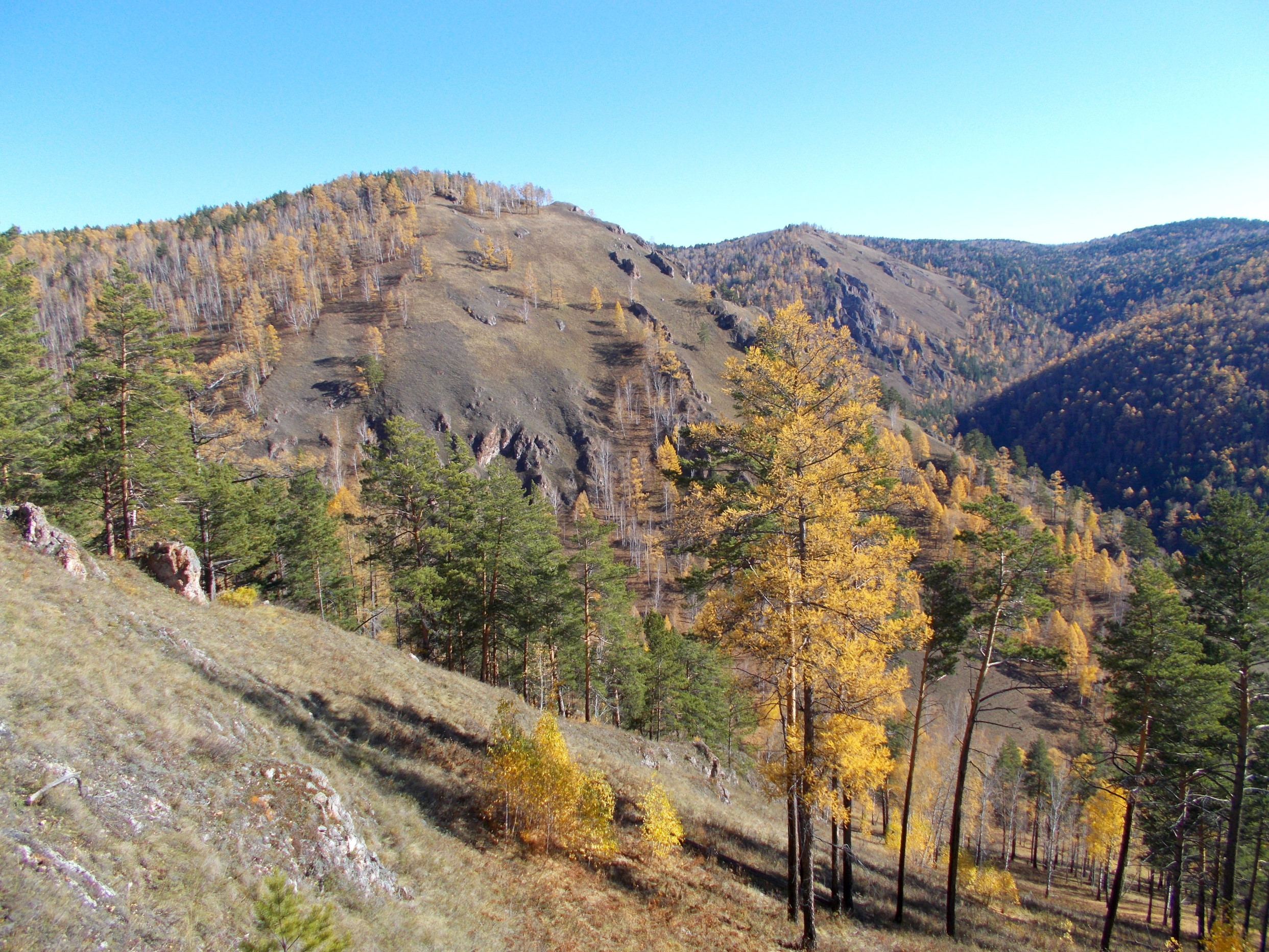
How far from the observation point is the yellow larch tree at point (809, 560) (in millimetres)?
10477

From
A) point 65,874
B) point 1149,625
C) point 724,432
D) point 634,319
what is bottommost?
point 1149,625

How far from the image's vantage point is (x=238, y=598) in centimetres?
2112

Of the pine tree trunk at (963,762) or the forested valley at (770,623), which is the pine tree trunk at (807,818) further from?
the pine tree trunk at (963,762)

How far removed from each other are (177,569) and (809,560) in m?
21.0

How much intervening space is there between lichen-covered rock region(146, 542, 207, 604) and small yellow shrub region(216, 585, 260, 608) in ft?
3.87

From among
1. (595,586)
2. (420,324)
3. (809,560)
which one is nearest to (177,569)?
(595,586)

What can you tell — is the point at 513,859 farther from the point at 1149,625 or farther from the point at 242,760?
the point at 1149,625

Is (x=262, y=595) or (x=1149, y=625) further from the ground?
(x=1149, y=625)

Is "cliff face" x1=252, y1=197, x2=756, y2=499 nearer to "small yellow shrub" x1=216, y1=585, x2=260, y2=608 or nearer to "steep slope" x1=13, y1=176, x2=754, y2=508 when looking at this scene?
"steep slope" x1=13, y1=176, x2=754, y2=508

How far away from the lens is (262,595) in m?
33.2

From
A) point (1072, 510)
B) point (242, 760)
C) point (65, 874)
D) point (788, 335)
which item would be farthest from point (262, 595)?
point (1072, 510)

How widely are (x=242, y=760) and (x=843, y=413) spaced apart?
12999 millimetres

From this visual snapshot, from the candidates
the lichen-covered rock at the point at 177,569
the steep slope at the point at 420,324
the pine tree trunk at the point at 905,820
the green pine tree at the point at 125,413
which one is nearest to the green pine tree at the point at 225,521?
the green pine tree at the point at 125,413

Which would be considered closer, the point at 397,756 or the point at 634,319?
the point at 397,756
